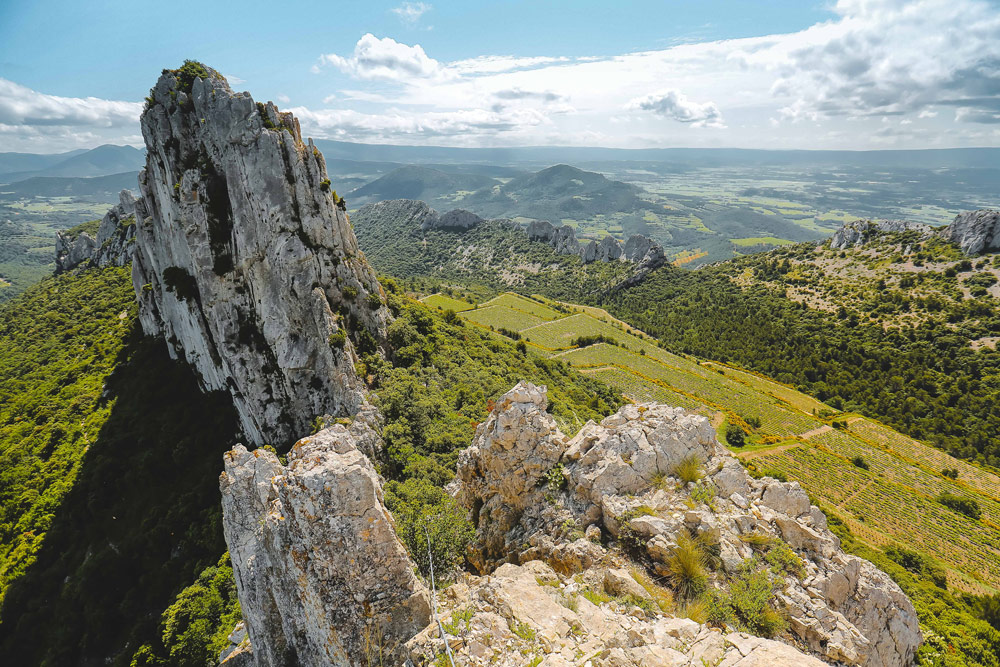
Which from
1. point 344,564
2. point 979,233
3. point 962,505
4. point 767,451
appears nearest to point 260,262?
point 344,564

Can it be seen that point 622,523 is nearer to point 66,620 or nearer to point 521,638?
point 521,638

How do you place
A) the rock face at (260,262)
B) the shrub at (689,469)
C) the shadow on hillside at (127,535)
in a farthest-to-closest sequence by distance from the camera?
the rock face at (260,262), the shadow on hillside at (127,535), the shrub at (689,469)

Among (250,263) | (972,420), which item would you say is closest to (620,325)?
(972,420)

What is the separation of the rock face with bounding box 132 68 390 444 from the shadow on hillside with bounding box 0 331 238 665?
6320 millimetres

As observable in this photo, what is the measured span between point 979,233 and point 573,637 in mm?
156952

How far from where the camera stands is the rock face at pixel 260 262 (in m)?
40.9

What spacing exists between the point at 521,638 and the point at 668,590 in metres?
5.00

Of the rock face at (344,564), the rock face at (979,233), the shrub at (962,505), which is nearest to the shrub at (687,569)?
the rock face at (344,564)

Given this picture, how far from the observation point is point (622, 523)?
13297 mm

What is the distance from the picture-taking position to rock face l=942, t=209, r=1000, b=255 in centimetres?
10406

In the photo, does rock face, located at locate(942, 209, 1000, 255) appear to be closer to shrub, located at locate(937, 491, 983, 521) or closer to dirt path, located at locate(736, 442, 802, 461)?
shrub, located at locate(937, 491, 983, 521)

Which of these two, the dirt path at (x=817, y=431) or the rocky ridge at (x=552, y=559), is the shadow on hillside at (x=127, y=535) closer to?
the rocky ridge at (x=552, y=559)

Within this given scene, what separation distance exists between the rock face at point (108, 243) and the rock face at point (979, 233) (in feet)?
627

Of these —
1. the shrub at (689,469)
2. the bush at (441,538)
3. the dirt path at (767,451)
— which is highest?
the shrub at (689,469)
